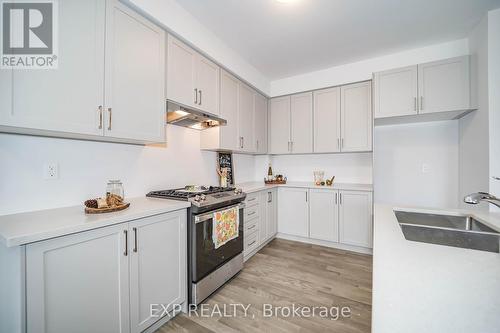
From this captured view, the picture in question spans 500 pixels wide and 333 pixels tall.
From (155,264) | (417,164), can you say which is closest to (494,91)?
(417,164)

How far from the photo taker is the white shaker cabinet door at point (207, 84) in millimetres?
2182

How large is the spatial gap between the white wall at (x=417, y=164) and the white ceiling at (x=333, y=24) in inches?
43.4

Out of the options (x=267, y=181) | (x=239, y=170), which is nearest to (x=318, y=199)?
(x=267, y=181)

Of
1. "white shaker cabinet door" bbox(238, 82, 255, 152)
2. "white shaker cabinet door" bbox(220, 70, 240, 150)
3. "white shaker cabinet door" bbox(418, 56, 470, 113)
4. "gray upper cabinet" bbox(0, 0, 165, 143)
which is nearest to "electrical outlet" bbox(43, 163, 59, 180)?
"gray upper cabinet" bbox(0, 0, 165, 143)

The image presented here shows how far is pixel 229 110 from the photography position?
8.79 ft

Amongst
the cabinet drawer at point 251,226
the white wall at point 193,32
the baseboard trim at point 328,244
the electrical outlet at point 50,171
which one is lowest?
the baseboard trim at point 328,244

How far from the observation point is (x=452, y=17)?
2059mm

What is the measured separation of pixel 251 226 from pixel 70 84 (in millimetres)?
2198

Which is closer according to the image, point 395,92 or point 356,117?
point 395,92

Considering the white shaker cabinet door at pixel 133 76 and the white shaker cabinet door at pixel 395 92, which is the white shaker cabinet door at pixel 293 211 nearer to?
the white shaker cabinet door at pixel 395 92

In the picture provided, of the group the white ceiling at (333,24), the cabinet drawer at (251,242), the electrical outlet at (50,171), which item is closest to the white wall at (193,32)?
the white ceiling at (333,24)

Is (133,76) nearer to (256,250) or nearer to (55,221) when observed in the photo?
(55,221)

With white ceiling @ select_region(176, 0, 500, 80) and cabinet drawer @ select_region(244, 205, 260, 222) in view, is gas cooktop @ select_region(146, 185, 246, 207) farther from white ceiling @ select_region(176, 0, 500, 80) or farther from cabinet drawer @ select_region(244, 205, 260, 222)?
white ceiling @ select_region(176, 0, 500, 80)

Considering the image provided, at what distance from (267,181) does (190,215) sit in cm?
194
